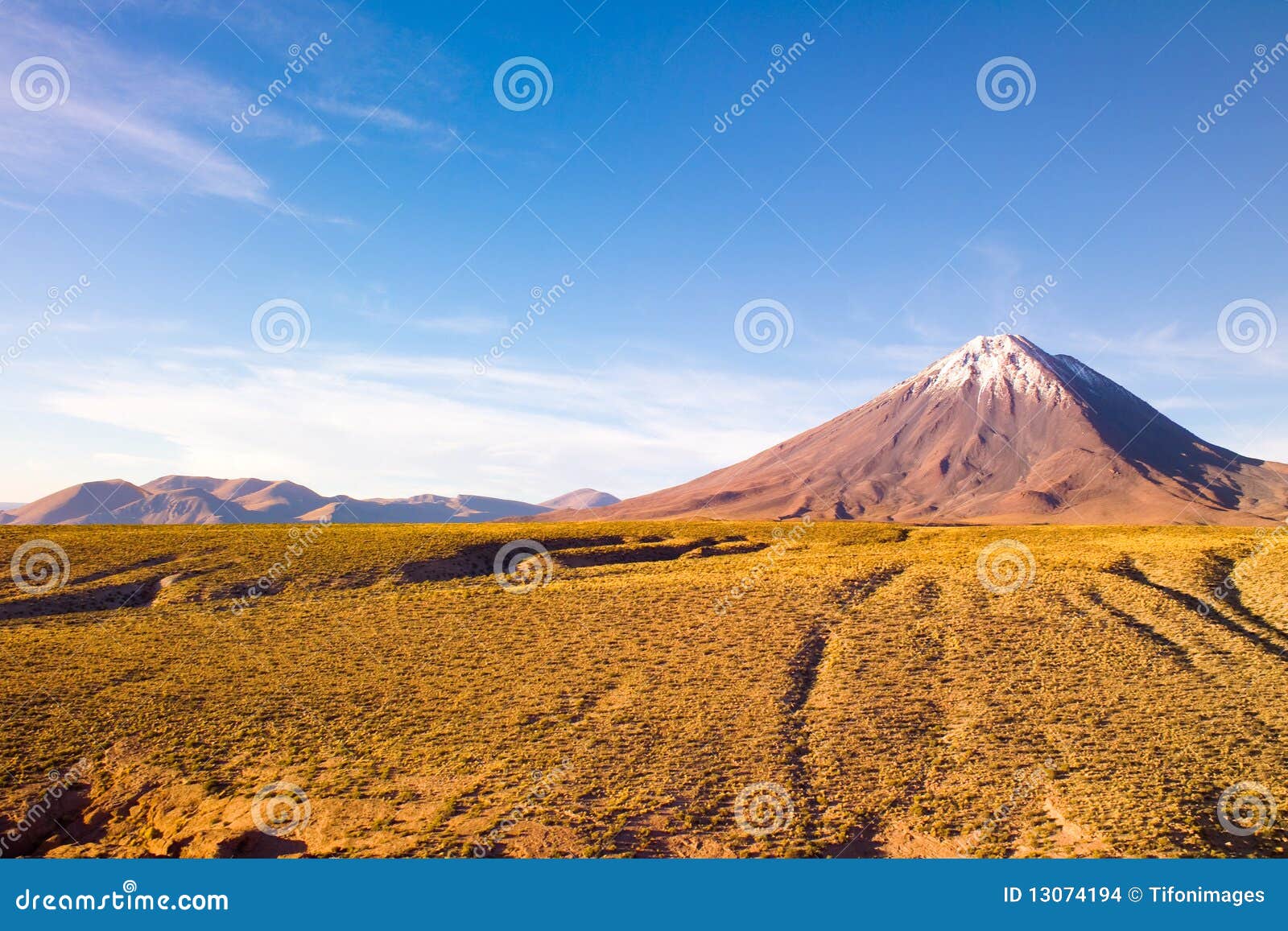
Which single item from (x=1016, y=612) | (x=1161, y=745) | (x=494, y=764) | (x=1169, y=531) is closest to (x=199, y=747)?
(x=494, y=764)

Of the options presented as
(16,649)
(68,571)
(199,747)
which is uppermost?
(68,571)

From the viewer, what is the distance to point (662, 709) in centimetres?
2842

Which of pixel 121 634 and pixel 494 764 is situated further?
pixel 121 634

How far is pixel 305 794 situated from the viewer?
71.4ft

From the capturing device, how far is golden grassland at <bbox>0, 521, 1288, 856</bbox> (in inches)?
770

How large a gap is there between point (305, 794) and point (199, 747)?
696cm

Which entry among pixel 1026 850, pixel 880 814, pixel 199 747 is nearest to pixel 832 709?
pixel 880 814

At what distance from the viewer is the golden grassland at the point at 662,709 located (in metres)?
19.6

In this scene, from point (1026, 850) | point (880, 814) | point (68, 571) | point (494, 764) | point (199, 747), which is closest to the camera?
point (1026, 850)

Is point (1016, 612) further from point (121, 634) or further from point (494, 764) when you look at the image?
point (121, 634)

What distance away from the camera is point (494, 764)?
78.2 ft

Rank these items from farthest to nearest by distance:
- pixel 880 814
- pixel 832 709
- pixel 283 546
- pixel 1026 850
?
pixel 283 546 < pixel 832 709 < pixel 880 814 < pixel 1026 850

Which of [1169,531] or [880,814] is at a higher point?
[1169,531]

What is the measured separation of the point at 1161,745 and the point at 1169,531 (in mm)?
53720
